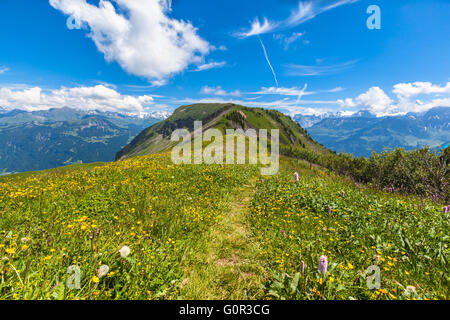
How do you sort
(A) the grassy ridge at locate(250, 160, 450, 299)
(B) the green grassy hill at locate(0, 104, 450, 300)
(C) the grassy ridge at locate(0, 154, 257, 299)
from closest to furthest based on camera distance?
(C) the grassy ridge at locate(0, 154, 257, 299) < (B) the green grassy hill at locate(0, 104, 450, 300) < (A) the grassy ridge at locate(250, 160, 450, 299)

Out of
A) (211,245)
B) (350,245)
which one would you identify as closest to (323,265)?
(350,245)

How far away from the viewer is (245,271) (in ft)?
13.7
